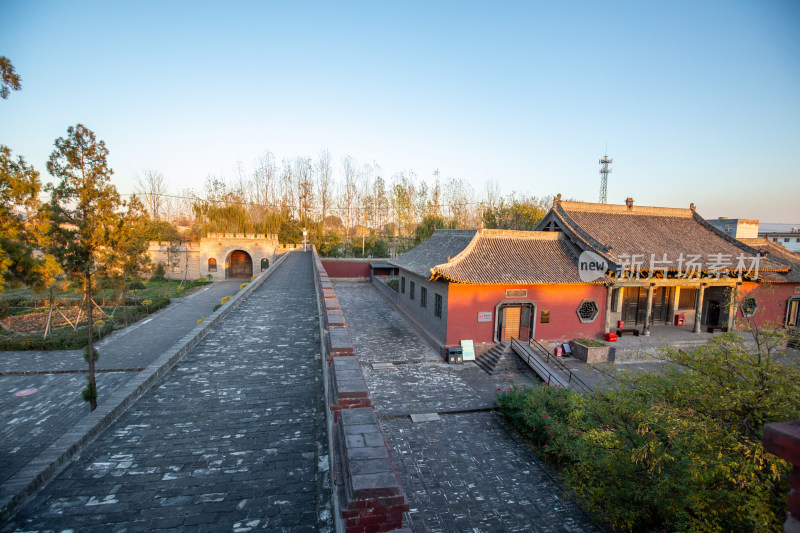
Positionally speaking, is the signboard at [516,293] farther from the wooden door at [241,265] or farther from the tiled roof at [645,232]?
the wooden door at [241,265]

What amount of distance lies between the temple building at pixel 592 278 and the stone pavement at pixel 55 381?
10.3 metres

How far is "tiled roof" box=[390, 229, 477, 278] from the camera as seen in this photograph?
15.8 meters

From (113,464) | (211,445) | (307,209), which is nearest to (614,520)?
(211,445)

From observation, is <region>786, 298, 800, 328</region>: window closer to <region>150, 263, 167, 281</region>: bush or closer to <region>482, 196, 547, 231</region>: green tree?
<region>482, 196, 547, 231</region>: green tree

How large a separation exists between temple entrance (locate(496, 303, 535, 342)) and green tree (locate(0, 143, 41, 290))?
40.7ft

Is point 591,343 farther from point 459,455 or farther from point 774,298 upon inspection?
point 774,298

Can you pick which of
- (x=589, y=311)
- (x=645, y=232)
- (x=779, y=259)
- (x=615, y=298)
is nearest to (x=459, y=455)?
(x=589, y=311)

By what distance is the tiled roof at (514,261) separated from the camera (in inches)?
530

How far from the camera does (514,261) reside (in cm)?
1464

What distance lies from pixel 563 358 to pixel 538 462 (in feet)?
22.0

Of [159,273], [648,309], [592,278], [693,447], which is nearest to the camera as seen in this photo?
[693,447]

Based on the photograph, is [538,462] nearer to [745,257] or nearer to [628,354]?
[628,354]

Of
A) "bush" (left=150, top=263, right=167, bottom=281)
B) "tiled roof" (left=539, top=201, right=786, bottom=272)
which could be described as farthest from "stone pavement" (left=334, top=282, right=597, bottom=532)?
"bush" (left=150, top=263, right=167, bottom=281)

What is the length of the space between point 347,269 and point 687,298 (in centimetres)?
2097
